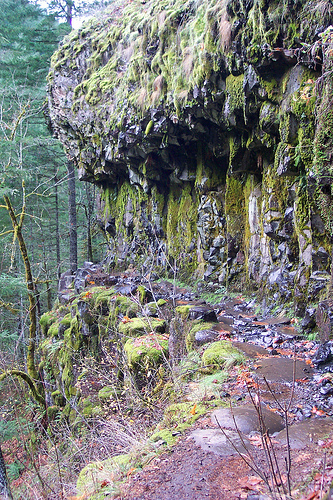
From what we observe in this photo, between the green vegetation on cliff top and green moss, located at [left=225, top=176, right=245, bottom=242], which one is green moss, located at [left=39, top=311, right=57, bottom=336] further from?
the green vegetation on cliff top

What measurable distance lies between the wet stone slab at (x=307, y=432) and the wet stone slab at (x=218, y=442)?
13.5 inches

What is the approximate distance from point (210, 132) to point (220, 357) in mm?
7706

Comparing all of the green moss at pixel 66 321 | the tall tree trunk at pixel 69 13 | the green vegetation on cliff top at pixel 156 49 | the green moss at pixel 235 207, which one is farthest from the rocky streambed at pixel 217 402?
the tall tree trunk at pixel 69 13

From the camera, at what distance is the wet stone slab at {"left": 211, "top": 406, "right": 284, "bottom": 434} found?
9.90 ft

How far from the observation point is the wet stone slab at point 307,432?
269cm

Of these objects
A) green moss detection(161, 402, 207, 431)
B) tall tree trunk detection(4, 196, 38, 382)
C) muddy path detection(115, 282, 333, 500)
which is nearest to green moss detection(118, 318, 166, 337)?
muddy path detection(115, 282, 333, 500)

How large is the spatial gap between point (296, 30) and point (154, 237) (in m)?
9.66

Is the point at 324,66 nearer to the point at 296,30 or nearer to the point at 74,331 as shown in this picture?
the point at 296,30

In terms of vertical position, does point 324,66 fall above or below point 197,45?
below

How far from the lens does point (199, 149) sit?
38.1ft

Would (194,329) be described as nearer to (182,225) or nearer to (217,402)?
(217,402)

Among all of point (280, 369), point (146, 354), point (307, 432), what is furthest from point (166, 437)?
point (146, 354)

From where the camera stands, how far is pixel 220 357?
4680mm

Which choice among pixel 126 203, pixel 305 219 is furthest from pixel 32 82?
pixel 305 219
